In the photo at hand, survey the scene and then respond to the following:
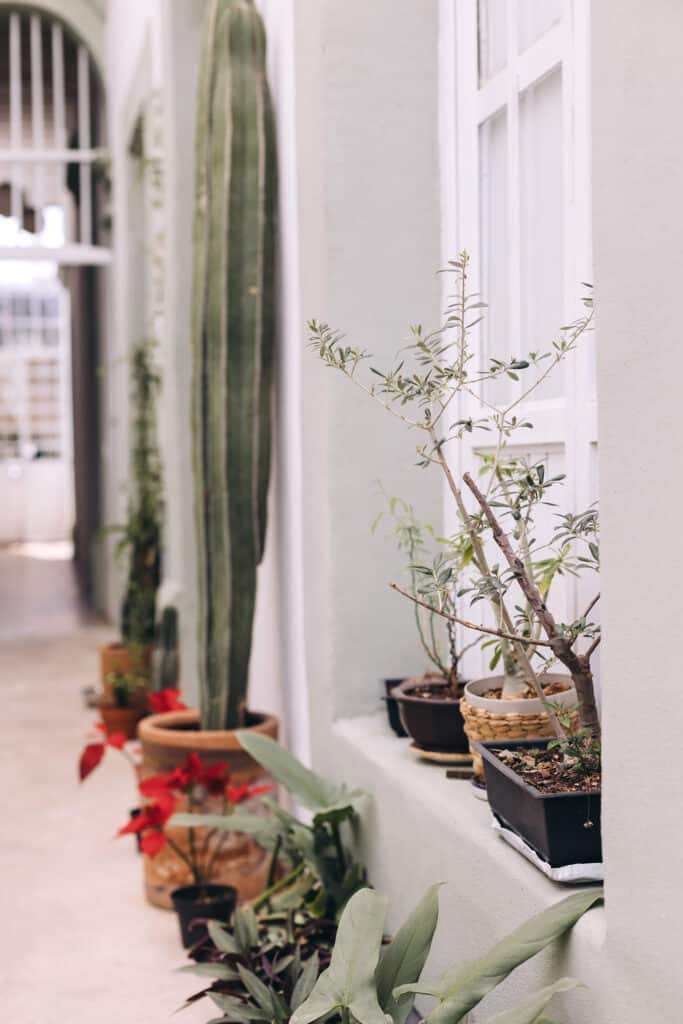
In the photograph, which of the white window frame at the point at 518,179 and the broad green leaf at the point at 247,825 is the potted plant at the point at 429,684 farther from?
the broad green leaf at the point at 247,825

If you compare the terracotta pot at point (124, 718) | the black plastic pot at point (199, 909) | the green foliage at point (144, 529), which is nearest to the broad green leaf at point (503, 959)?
the black plastic pot at point (199, 909)

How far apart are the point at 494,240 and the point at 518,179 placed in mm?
176

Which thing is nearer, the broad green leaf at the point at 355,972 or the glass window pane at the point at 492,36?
the broad green leaf at the point at 355,972

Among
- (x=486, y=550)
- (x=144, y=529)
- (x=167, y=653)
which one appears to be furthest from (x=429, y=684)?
(x=144, y=529)

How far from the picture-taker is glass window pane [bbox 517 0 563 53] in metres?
2.13

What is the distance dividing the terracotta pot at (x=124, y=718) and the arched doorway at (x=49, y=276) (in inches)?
129

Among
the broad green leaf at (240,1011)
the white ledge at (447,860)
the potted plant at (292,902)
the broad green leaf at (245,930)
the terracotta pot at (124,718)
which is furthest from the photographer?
the terracotta pot at (124,718)

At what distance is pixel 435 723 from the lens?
7.43 ft

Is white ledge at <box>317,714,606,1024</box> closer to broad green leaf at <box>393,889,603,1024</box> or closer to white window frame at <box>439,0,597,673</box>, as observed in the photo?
broad green leaf at <box>393,889,603,1024</box>

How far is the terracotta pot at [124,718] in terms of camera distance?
5387 millimetres

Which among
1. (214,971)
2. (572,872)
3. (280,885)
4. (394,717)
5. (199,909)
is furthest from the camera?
(199,909)

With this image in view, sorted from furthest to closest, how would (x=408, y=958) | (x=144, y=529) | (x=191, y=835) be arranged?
(x=144, y=529), (x=191, y=835), (x=408, y=958)

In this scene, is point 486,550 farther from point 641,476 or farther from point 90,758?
point 90,758

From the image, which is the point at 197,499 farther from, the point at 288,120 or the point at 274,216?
the point at 288,120
